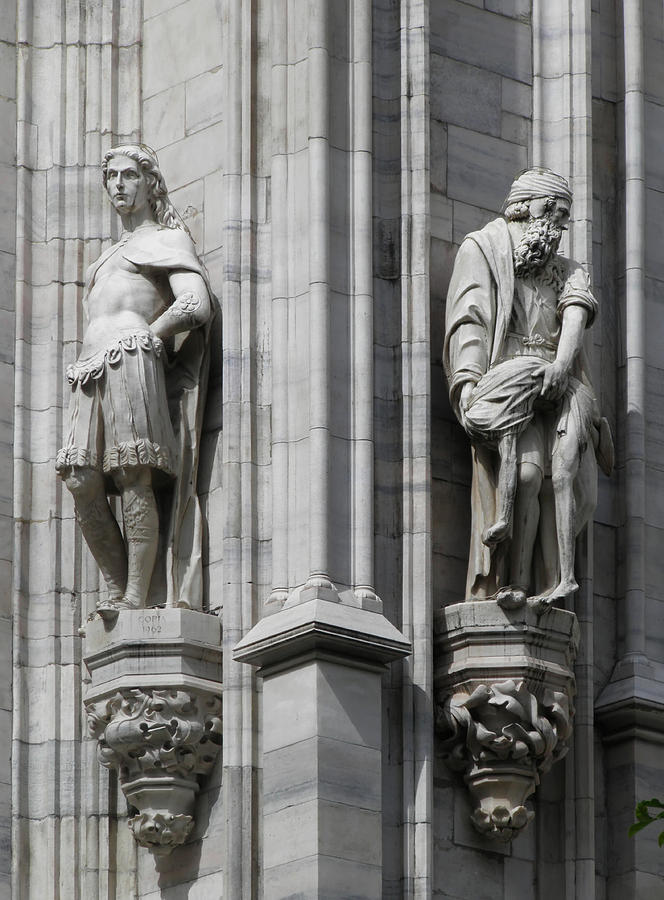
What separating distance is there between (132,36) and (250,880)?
6.17 meters

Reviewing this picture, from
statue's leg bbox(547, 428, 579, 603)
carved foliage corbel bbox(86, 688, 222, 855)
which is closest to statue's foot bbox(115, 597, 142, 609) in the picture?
carved foliage corbel bbox(86, 688, 222, 855)

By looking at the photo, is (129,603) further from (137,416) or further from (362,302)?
(362,302)

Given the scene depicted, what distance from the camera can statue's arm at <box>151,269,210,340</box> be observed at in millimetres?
20500

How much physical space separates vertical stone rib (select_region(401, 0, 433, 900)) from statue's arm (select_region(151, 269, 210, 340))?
49.7 inches

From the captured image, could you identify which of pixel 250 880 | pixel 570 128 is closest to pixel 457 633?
pixel 250 880

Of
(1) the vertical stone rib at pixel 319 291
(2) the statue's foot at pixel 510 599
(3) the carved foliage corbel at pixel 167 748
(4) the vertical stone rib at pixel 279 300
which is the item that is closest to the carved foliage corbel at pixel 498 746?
(2) the statue's foot at pixel 510 599

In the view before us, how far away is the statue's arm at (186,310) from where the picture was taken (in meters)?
20.5

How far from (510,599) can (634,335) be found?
253cm

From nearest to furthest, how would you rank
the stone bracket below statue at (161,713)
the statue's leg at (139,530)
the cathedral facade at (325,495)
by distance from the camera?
1. the cathedral facade at (325,495)
2. the stone bracket below statue at (161,713)
3. the statue's leg at (139,530)

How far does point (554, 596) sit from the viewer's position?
20.0 meters

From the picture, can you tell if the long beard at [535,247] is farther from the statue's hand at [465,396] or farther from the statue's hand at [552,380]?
the statue's hand at [465,396]

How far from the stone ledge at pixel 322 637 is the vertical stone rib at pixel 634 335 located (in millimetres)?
2115

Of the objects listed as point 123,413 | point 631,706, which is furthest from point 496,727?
point 123,413

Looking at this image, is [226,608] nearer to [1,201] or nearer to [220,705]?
[220,705]
